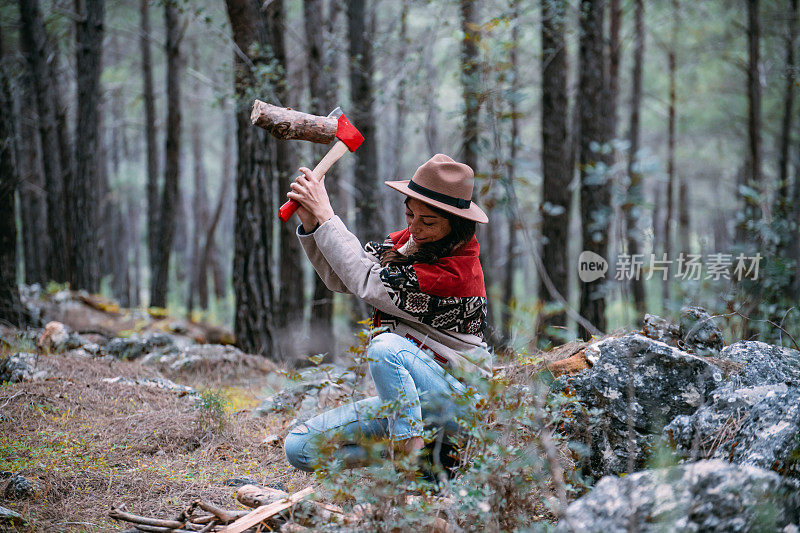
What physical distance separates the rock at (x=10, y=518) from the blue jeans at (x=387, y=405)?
3.71 ft

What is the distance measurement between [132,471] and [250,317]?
12.5 ft

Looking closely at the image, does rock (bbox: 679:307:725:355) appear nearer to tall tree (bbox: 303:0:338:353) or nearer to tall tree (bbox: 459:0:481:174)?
tall tree (bbox: 459:0:481:174)

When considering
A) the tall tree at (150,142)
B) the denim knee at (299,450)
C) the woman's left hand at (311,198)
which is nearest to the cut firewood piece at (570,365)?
the denim knee at (299,450)

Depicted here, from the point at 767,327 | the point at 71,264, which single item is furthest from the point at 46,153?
the point at 767,327

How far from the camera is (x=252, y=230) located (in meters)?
7.04

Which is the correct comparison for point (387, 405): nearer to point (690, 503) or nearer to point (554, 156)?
point (690, 503)

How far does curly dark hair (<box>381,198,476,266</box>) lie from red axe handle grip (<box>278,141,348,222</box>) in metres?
0.47

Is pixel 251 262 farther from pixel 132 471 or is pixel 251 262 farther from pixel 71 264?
pixel 71 264

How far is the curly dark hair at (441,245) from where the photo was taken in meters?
3.07

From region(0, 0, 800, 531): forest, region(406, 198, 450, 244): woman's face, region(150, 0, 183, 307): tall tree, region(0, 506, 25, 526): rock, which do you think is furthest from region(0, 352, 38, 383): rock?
region(150, 0, 183, 307): tall tree

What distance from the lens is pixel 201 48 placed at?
1998 cm

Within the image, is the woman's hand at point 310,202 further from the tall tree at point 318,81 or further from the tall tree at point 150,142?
the tall tree at point 150,142

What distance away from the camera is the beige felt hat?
306 cm

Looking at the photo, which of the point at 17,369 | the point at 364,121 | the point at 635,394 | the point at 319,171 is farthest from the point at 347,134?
the point at 364,121
